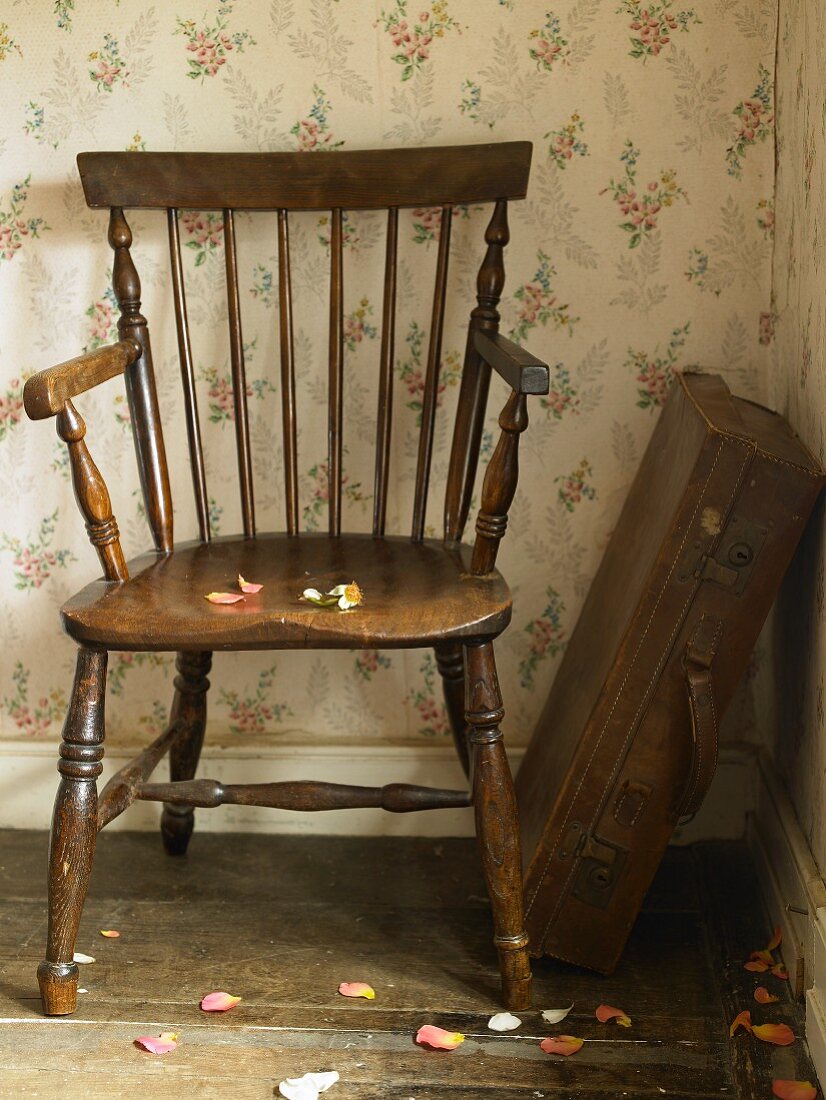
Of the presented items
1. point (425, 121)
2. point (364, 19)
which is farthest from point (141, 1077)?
point (364, 19)

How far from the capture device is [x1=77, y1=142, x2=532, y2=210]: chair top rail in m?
1.48

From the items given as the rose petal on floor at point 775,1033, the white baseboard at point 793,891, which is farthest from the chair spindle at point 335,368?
the rose petal on floor at point 775,1033

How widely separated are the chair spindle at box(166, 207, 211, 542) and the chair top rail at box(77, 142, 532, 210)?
0.15ft

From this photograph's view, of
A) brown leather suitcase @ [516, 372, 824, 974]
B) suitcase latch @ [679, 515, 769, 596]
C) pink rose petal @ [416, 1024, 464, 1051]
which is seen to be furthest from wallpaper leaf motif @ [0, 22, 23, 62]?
pink rose petal @ [416, 1024, 464, 1051]

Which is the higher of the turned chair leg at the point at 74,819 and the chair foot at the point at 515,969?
the turned chair leg at the point at 74,819

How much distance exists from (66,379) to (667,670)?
0.72 meters

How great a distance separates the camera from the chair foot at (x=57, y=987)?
1.23 m

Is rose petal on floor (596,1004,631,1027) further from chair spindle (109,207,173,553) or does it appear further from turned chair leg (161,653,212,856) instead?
chair spindle (109,207,173,553)

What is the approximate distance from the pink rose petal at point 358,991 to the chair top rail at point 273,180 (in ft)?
3.19

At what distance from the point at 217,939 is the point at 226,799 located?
0.23m

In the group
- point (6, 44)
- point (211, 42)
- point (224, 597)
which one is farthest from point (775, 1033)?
point (6, 44)

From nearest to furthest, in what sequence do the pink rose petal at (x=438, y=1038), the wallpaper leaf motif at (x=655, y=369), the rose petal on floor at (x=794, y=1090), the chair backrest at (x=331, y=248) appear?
the rose petal on floor at (x=794, y=1090) < the pink rose petal at (x=438, y=1038) < the chair backrest at (x=331, y=248) < the wallpaper leaf motif at (x=655, y=369)

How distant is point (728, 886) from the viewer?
1510 millimetres

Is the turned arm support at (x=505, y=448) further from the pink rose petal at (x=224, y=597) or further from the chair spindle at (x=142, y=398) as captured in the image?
the chair spindle at (x=142, y=398)
